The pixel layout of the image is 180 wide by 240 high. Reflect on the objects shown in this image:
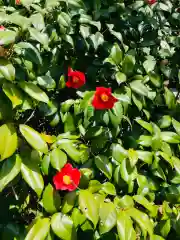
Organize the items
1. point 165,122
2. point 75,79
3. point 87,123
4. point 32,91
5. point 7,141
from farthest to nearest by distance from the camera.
A: 1. point 165,122
2. point 75,79
3. point 87,123
4. point 32,91
5. point 7,141

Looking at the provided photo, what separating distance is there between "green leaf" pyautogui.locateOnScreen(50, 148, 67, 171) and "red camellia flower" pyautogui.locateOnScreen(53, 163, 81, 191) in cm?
4

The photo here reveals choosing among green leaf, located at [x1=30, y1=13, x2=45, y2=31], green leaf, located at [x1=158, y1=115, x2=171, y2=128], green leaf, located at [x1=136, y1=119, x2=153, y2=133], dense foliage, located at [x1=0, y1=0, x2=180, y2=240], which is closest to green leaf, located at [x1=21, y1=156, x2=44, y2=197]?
dense foliage, located at [x1=0, y1=0, x2=180, y2=240]

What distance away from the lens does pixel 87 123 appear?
1.53 meters

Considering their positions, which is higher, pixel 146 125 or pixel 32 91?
pixel 32 91

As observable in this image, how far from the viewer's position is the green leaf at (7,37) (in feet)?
3.90

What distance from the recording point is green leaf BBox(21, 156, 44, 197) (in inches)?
49.5

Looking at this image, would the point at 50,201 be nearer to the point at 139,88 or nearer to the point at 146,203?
the point at 146,203

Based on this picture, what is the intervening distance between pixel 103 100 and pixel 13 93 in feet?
1.03

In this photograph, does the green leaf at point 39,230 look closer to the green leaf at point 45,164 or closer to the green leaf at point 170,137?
the green leaf at point 45,164

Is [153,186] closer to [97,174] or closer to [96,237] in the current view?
[97,174]

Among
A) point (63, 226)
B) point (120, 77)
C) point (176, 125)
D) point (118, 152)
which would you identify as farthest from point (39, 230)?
point (176, 125)

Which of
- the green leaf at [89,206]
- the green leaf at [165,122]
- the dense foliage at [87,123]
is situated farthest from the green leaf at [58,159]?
the green leaf at [165,122]

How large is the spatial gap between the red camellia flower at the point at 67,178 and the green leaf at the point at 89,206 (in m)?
0.06

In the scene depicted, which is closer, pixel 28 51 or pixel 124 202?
pixel 28 51
